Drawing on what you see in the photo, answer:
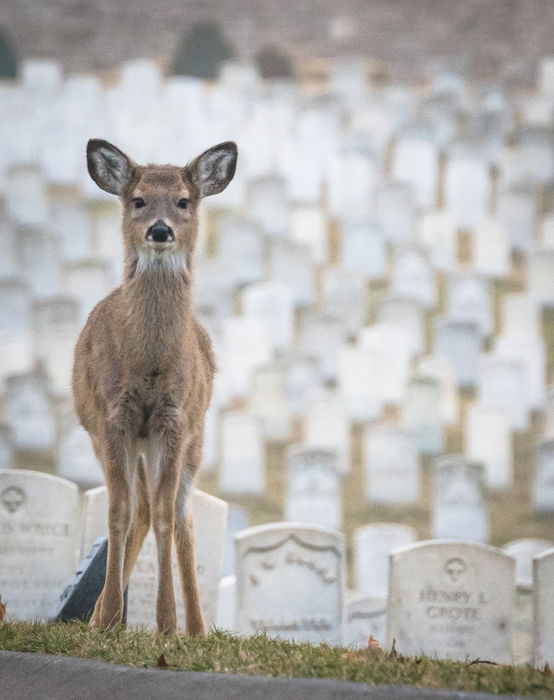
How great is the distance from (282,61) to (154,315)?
26.1m

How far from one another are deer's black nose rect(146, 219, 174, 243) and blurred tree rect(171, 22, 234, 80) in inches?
999

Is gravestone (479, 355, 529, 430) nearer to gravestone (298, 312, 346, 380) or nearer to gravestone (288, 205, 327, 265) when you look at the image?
gravestone (298, 312, 346, 380)

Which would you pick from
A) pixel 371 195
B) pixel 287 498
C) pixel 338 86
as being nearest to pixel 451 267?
pixel 371 195

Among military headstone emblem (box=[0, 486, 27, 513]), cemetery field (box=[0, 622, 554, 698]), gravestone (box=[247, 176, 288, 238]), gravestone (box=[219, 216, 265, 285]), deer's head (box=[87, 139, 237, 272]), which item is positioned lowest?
cemetery field (box=[0, 622, 554, 698])

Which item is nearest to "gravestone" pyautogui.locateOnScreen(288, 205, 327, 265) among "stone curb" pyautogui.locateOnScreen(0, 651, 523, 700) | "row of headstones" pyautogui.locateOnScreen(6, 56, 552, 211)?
"row of headstones" pyautogui.locateOnScreen(6, 56, 552, 211)

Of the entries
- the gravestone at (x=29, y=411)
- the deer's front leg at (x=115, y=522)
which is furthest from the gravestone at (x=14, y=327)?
the deer's front leg at (x=115, y=522)

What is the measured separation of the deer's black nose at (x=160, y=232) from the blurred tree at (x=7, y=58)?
2450 cm

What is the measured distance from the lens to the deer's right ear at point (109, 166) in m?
5.50

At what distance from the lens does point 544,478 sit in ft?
42.9

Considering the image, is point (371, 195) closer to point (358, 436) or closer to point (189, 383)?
point (358, 436)

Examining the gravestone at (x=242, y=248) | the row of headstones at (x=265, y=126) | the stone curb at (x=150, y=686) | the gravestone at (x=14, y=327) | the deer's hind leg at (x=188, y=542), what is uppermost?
the row of headstones at (x=265, y=126)

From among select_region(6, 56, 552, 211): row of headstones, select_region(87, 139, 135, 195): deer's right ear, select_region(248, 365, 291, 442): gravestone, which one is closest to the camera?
select_region(87, 139, 135, 195): deer's right ear

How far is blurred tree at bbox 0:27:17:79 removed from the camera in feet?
95.7

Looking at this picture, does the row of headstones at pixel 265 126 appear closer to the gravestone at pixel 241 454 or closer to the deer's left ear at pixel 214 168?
the gravestone at pixel 241 454
